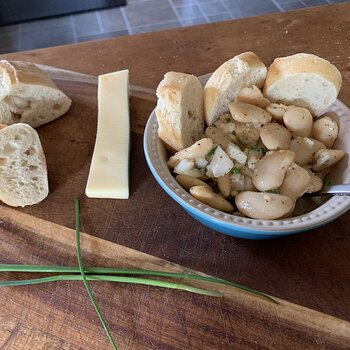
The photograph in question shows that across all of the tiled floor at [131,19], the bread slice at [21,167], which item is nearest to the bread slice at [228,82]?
the bread slice at [21,167]

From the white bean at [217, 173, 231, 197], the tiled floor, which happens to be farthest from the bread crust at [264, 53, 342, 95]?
the tiled floor

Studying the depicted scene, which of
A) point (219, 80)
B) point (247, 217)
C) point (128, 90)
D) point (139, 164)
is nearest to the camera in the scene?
point (247, 217)

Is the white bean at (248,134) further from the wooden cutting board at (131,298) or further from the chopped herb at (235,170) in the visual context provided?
the wooden cutting board at (131,298)

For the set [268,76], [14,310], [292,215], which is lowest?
[14,310]

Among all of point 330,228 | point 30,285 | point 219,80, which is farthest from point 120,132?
point 330,228

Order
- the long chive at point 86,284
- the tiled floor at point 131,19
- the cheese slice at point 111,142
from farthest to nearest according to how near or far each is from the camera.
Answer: the tiled floor at point 131,19, the cheese slice at point 111,142, the long chive at point 86,284

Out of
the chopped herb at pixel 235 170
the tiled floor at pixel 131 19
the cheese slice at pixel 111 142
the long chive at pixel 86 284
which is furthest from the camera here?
the tiled floor at pixel 131 19

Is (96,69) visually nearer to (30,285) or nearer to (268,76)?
(268,76)
